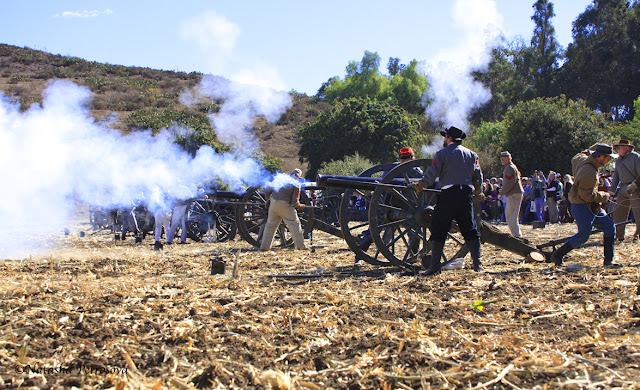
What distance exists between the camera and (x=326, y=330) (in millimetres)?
4117

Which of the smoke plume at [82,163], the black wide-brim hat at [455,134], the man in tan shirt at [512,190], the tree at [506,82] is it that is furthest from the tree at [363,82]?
the black wide-brim hat at [455,134]

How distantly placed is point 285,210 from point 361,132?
22177 mm

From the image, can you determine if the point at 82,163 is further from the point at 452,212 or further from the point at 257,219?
the point at 452,212

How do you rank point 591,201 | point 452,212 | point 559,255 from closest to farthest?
1. point 452,212
2. point 591,201
3. point 559,255

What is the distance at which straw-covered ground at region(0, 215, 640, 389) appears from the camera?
10.4 ft

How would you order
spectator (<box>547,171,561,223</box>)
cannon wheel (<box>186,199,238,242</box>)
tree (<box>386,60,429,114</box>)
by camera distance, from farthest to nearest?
tree (<box>386,60,429,114</box>)
spectator (<box>547,171,561,223</box>)
cannon wheel (<box>186,199,238,242</box>)

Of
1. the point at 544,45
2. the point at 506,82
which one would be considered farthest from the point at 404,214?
the point at 544,45

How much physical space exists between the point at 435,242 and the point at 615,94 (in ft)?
148

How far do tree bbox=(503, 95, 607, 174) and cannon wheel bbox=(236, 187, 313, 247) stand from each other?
797 inches

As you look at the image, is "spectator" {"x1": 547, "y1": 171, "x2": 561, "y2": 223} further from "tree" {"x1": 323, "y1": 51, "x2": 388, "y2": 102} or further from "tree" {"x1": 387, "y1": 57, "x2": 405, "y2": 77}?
"tree" {"x1": 387, "y1": 57, "x2": 405, "y2": 77}

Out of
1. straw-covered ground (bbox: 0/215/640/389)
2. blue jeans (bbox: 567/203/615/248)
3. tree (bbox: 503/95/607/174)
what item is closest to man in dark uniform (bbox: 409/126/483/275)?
straw-covered ground (bbox: 0/215/640/389)

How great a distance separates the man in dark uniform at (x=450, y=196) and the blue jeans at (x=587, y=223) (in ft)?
4.10

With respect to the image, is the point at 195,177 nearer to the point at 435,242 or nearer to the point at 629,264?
the point at 435,242

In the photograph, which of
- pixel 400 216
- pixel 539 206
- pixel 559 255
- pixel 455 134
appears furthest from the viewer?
pixel 539 206
